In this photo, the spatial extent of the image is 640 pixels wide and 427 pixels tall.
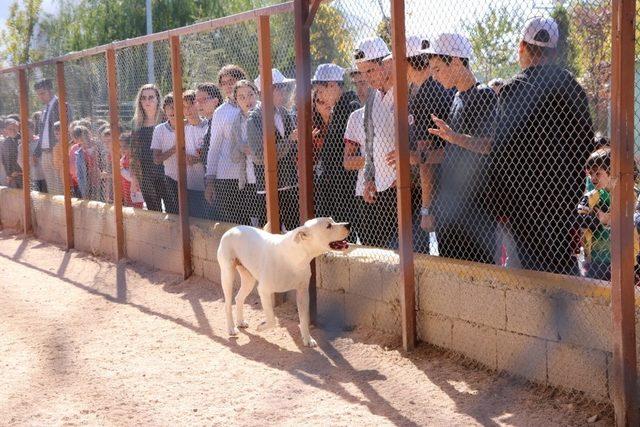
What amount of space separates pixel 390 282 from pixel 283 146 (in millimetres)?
1742

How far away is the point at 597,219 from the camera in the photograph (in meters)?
4.64

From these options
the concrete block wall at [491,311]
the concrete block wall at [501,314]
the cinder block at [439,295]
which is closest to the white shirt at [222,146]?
the concrete block wall at [491,311]

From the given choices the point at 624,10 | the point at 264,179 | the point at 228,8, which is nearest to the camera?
the point at 624,10

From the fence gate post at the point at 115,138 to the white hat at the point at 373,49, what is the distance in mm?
4220

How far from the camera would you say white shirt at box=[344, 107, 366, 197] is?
6.17 metres

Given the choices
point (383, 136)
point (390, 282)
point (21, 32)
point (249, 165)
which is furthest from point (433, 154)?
point (21, 32)

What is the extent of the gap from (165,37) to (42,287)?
2.77m

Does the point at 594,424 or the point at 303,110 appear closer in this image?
the point at 594,424

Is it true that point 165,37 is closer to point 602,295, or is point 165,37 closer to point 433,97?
point 433,97

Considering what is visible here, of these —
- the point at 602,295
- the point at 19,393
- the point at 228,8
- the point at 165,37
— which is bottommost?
the point at 19,393

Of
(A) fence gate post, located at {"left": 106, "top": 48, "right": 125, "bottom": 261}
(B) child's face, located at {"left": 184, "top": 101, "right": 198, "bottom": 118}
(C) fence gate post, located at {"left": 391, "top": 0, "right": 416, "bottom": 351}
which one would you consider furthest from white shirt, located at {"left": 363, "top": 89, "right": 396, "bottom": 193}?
(A) fence gate post, located at {"left": 106, "top": 48, "right": 125, "bottom": 261}

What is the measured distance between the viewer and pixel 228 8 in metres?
35.9

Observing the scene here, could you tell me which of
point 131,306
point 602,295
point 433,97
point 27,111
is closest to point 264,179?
point 131,306

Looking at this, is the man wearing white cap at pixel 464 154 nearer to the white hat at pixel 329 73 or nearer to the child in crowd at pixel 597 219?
the child in crowd at pixel 597 219
